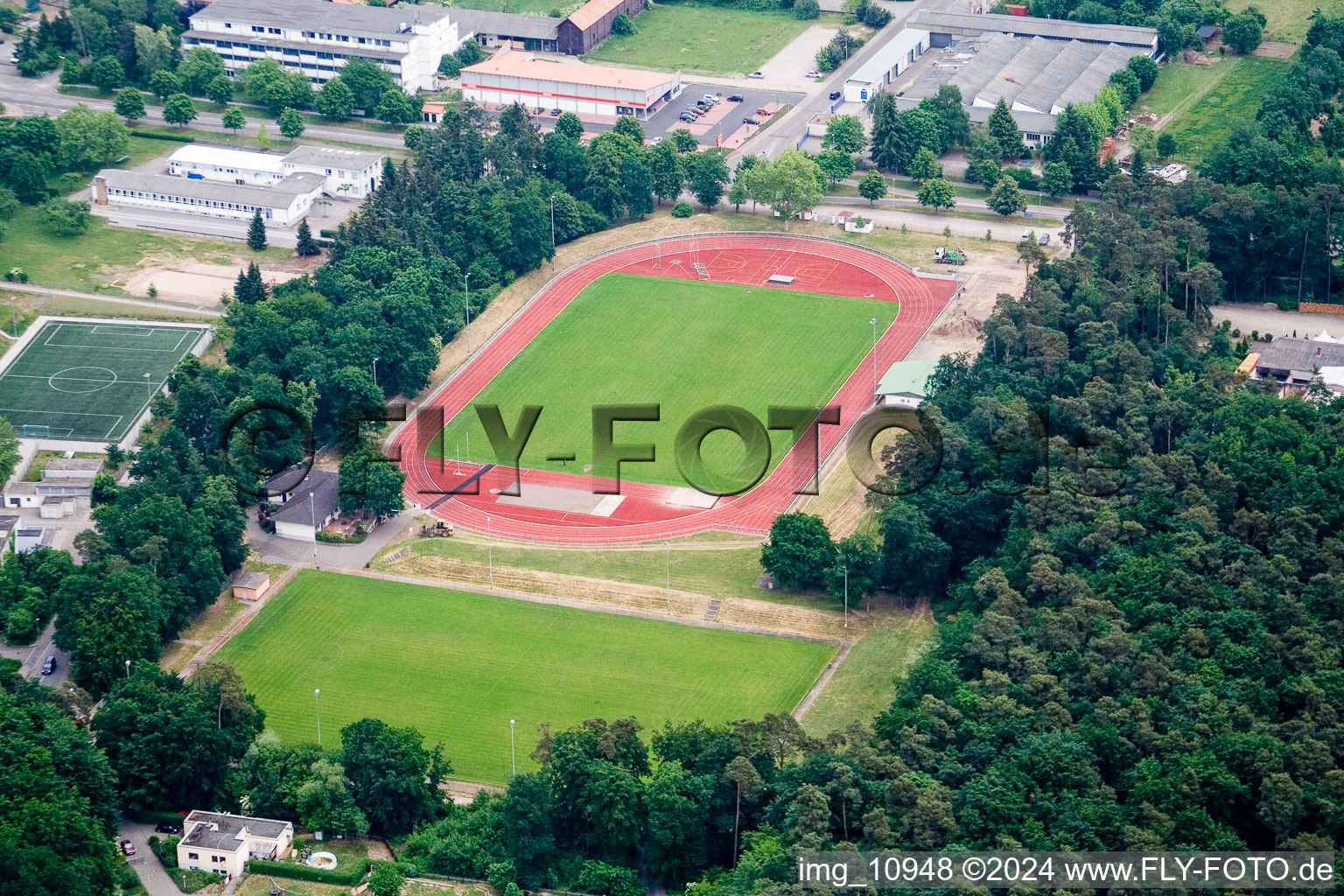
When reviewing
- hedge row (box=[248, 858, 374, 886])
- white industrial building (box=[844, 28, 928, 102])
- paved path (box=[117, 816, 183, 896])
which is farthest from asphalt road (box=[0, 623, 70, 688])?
white industrial building (box=[844, 28, 928, 102])

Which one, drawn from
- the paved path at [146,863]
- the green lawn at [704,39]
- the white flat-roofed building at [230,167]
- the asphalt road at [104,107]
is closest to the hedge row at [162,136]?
the asphalt road at [104,107]

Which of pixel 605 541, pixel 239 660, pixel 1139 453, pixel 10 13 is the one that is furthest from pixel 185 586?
pixel 10 13

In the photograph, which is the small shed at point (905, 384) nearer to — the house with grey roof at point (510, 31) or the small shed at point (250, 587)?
the small shed at point (250, 587)

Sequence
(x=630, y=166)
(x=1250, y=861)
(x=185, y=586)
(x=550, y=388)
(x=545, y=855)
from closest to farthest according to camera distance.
→ (x=1250, y=861), (x=545, y=855), (x=185, y=586), (x=550, y=388), (x=630, y=166)

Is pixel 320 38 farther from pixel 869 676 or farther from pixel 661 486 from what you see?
pixel 869 676

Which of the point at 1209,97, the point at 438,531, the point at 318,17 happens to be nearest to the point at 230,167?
the point at 318,17

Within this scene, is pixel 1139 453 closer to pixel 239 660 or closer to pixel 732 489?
pixel 732 489
